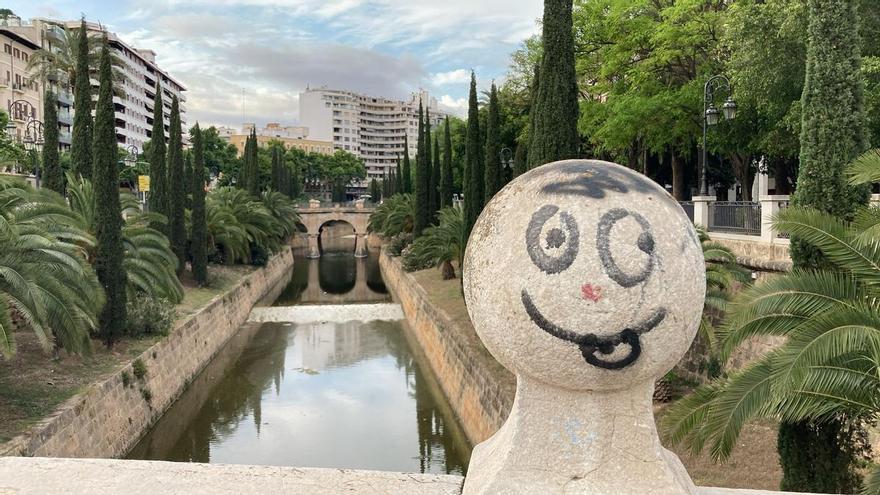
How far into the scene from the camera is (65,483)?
409 centimetres

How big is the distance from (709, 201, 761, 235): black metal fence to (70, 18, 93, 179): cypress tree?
14.6 metres

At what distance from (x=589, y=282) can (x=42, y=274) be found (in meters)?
9.34

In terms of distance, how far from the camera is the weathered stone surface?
4.02 metres

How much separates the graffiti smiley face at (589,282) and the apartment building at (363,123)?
410 feet

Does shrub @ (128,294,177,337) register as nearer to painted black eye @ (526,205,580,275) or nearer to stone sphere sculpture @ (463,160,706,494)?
stone sphere sculpture @ (463,160,706,494)

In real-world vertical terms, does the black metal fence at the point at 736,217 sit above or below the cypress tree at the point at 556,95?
below

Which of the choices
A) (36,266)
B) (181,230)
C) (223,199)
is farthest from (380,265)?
(36,266)

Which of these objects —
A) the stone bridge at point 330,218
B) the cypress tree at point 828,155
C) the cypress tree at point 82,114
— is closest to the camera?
the cypress tree at point 828,155

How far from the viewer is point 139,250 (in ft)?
50.6

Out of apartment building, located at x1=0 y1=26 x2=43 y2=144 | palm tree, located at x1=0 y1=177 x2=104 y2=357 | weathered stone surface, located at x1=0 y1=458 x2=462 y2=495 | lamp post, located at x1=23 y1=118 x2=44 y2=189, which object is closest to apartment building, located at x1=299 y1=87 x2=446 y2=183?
apartment building, located at x1=0 y1=26 x2=43 y2=144

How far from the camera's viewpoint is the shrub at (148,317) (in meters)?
14.7

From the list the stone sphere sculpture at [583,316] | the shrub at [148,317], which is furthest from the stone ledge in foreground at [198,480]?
the shrub at [148,317]

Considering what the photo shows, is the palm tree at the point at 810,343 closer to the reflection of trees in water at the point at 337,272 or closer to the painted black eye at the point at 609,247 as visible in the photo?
the painted black eye at the point at 609,247

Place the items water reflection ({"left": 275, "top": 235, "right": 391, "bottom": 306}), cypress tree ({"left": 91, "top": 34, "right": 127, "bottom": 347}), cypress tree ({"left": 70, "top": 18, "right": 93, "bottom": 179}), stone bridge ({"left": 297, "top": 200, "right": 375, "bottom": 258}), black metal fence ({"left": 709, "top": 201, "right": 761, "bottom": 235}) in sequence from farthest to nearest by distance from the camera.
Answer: stone bridge ({"left": 297, "top": 200, "right": 375, "bottom": 258})
water reflection ({"left": 275, "top": 235, "right": 391, "bottom": 306})
cypress tree ({"left": 70, "top": 18, "right": 93, "bottom": 179})
cypress tree ({"left": 91, "top": 34, "right": 127, "bottom": 347})
black metal fence ({"left": 709, "top": 201, "right": 761, "bottom": 235})
